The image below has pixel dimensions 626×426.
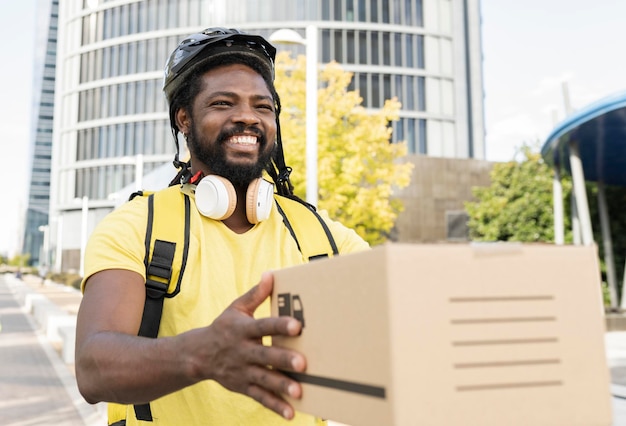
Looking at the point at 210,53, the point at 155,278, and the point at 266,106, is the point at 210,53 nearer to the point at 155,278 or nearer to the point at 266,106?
the point at 266,106

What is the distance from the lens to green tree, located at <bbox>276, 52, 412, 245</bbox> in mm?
18984

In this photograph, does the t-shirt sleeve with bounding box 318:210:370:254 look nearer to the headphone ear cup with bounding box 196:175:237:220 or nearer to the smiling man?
the smiling man

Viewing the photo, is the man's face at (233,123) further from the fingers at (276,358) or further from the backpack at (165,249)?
the fingers at (276,358)

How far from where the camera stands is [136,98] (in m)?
53.9

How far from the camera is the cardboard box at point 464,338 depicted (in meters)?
0.91

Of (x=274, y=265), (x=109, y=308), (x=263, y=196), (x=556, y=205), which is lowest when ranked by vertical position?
(x=109, y=308)

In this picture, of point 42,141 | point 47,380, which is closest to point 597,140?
point 47,380

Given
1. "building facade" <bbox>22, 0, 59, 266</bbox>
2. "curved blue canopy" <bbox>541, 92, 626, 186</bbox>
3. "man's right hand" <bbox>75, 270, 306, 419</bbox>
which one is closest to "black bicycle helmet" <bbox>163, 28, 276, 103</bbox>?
"man's right hand" <bbox>75, 270, 306, 419</bbox>

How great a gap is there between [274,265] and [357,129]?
60.4 ft

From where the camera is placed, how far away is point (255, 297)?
1.12 meters

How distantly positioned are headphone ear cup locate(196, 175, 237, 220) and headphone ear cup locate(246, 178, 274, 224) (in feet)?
0.28

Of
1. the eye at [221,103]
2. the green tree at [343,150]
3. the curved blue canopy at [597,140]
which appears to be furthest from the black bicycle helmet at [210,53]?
the green tree at [343,150]

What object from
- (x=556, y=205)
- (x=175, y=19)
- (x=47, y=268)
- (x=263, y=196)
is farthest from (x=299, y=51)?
(x=263, y=196)

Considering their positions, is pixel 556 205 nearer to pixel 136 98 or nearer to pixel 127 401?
pixel 127 401
